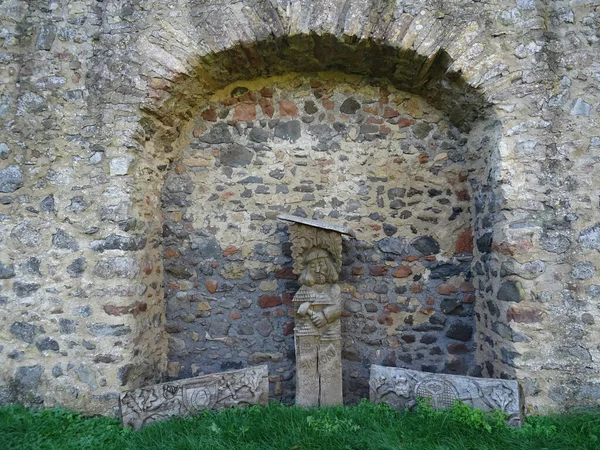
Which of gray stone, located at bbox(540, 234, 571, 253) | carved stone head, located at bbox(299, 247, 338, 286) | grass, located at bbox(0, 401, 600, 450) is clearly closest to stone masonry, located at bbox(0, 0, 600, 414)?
gray stone, located at bbox(540, 234, 571, 253)

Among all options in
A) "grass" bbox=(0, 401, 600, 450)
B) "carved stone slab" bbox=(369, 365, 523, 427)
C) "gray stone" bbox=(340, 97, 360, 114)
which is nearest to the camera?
"grass" bbox=(0, 401, 600, 450)

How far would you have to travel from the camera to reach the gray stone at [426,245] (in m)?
3.91

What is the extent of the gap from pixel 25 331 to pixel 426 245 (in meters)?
3.65

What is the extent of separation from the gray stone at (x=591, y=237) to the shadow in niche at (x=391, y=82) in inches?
25.1

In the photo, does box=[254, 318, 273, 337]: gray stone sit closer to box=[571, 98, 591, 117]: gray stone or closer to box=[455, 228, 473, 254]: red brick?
box=[455, 228, 473, 254]: red brick

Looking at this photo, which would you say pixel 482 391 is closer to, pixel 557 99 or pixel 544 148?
pixel 544 148

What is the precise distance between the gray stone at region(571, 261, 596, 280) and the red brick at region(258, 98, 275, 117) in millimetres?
3008

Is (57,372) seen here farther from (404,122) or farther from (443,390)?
(404,122)

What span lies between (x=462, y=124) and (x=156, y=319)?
3495 millimetres

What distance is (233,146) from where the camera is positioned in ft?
13.4

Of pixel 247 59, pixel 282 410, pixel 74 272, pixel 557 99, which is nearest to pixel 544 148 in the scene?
pixel 557 99

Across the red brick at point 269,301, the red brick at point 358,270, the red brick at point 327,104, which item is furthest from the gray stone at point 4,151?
the red brick at point 358,270

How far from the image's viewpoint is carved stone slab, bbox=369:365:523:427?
2.89 m

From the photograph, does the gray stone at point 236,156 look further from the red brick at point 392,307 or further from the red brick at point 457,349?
the red brick at point 457,349
